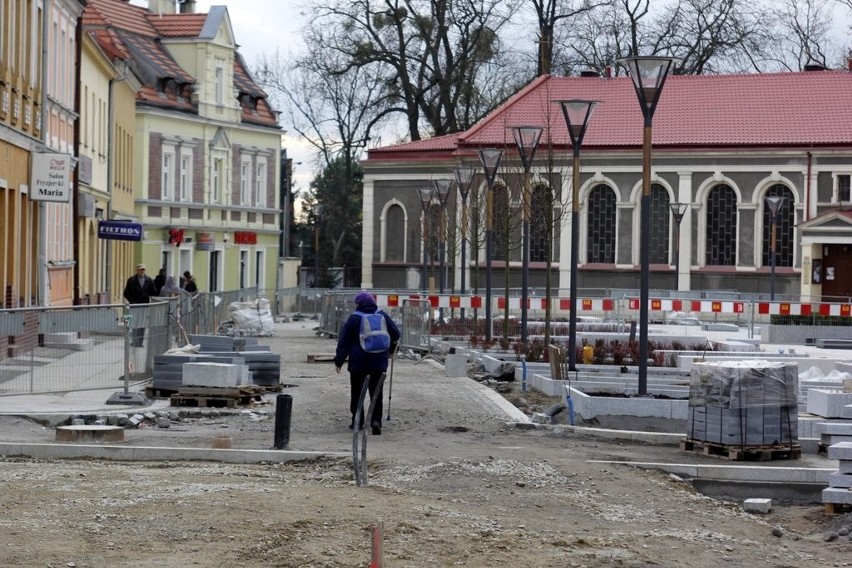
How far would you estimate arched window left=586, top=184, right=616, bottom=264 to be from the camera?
64.1 meters

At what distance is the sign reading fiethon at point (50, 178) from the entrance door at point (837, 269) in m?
34.7

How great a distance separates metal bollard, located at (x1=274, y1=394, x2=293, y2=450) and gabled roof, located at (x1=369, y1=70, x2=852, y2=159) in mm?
45076

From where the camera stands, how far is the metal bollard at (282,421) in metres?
16.2

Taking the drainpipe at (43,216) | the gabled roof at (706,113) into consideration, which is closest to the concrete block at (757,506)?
the drainpipe at (43,216)

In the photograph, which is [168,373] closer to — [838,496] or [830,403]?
[830,403]

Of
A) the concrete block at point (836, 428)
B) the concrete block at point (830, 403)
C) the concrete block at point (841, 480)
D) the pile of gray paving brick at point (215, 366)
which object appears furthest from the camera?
the pile of gray paving brick at point (215, 366)

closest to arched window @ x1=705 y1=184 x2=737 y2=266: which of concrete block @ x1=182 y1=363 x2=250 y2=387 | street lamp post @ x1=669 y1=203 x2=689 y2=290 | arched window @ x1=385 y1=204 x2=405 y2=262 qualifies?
street lamp post @ x1=669 y1=203 x2=689 y2=290

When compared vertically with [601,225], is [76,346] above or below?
below

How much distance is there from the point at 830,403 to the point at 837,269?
4039cm

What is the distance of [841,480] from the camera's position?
1370 centimetres

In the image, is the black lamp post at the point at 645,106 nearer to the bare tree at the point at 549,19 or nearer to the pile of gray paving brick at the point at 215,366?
the pile of gray paving brick at the point at 215,366

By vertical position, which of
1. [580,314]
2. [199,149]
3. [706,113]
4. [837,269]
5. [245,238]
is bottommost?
[580,314]

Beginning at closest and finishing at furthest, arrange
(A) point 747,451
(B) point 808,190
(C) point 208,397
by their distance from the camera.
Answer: (A) point 747,451 → (C) point 208,397 → (B) point 808,190

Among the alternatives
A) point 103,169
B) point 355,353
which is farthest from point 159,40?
point 355,353
